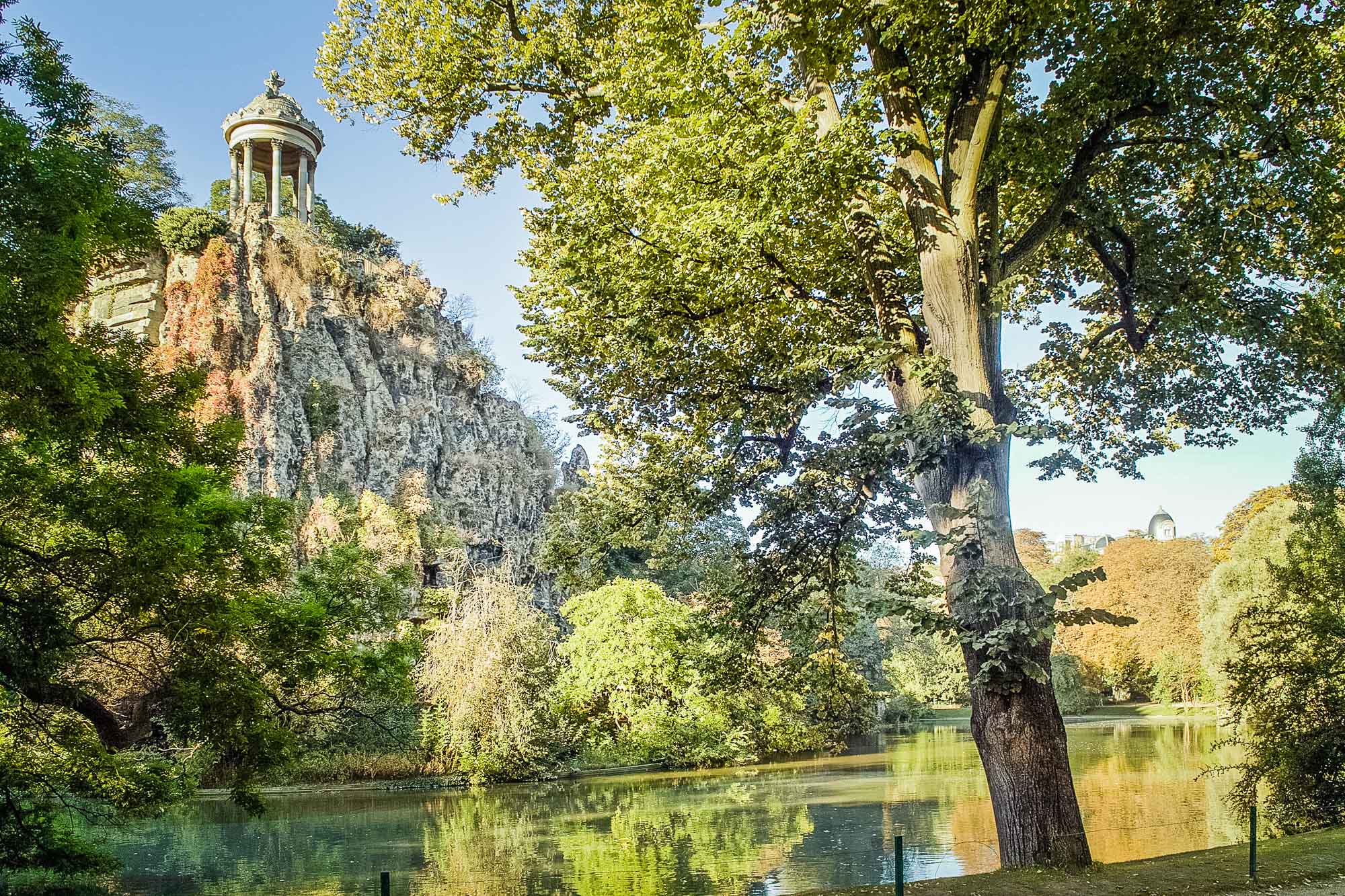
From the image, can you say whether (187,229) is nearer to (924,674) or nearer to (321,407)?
(321,407)

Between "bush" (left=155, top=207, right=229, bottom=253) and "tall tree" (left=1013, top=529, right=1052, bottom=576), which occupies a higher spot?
"bush" (left=155, top=207, right=229, bottom=253)

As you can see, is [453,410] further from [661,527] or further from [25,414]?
[25,414]

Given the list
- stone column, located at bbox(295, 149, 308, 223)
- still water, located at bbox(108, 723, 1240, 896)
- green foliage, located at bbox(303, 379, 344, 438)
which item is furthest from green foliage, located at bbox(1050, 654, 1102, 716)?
stone column, located at bbox(295, 149, 308, 223)

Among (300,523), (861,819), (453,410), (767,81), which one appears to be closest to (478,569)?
(300,523)

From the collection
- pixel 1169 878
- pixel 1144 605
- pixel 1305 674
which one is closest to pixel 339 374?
pixel 1305 674

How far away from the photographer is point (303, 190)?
143 feet

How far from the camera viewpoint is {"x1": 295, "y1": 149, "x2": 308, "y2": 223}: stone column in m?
43.2

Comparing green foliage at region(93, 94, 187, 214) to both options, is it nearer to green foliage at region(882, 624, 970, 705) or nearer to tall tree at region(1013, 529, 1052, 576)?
green foliage at region(882, 624, 970, 705)

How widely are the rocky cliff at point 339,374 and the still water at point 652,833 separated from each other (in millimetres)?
15283

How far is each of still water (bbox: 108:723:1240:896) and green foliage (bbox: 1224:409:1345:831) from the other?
1.20 meters

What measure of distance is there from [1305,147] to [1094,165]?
2030 mm

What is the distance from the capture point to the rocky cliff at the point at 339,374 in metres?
35.8

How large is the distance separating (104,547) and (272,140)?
4044cm

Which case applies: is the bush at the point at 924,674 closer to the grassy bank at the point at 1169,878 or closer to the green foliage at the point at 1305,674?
the green foliage at the point at 1305,674
